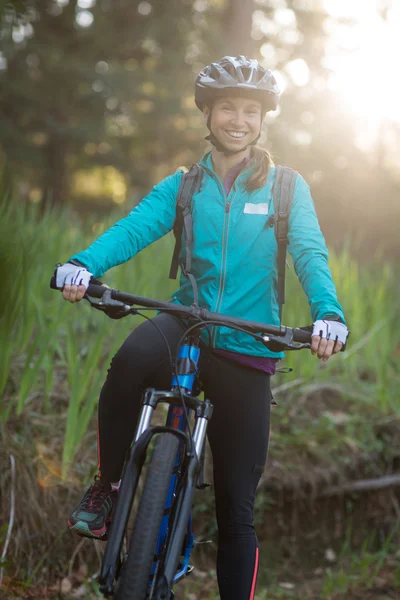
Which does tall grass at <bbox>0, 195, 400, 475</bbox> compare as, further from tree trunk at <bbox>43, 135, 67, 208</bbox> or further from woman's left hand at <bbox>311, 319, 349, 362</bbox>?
tree trunk at <bbox>43, 135, 67, 208</bbox>

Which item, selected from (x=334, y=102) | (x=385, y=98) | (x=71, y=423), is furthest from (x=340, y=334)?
(x=385, y=98)

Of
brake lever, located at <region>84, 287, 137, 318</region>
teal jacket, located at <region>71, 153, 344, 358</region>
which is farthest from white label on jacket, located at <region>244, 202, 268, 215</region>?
brake lever, located at <region>84, 287, 137, 318</region>

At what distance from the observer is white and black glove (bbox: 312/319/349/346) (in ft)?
6.10

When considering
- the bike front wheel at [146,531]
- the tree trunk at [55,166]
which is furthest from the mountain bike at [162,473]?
the tree trunk at [55,166]

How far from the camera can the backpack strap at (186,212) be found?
2229mm

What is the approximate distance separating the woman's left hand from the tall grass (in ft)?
4.32

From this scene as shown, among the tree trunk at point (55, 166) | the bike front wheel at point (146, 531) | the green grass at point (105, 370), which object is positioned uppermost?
the tree trunk at point (55, 166)

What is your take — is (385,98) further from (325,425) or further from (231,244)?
(231,244)

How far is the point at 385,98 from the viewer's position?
47.2 feet

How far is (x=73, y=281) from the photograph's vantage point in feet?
6.11

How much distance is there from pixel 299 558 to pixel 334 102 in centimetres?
1045

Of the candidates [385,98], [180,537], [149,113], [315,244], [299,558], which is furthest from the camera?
[149,113]

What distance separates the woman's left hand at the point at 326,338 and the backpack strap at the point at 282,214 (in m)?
0.41

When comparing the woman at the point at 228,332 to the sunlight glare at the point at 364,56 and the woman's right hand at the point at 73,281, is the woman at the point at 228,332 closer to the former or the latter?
the woman's right hand at the point at 73,281
